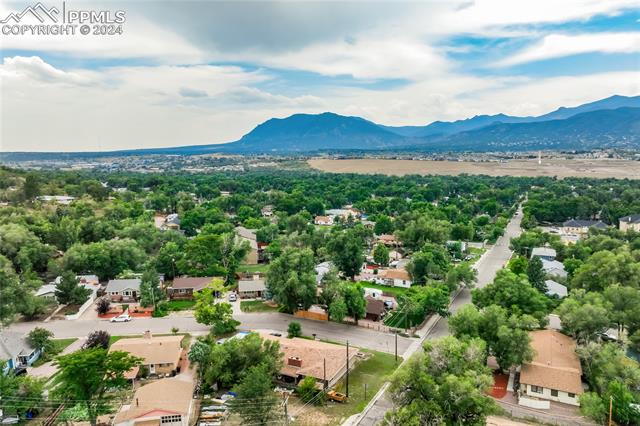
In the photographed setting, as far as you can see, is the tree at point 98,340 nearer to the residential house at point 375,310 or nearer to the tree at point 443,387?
the tree at point 443,387

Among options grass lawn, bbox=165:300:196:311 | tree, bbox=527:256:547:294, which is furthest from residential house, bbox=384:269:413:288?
grass lawn, bbox=165:300:196:311

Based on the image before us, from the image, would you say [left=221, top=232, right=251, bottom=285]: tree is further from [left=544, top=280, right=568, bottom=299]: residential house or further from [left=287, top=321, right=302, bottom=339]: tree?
[left=544, top=280, right=568, bottom=299]: residential house

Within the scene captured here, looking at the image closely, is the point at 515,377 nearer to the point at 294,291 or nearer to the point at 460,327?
the point at 460,327

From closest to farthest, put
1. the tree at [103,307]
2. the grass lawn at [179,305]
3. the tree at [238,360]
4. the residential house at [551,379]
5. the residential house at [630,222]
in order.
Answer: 1. the residential house at [551,379]
2. the tree at [238,360]
3. the tree at [103,307]
4. the grass lawn at [179,305]
5. the residential house at [630,222]

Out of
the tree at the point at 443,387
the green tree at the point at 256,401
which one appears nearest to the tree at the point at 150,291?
the green tree at the point at 256,401

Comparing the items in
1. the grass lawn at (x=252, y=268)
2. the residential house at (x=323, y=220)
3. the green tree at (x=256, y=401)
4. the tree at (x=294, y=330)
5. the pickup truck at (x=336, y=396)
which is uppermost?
the residential house at (x=323, y=220)

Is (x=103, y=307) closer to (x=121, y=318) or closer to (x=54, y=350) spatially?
(x=121, y=318)

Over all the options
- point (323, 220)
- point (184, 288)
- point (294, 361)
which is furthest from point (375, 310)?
point (323, 220)

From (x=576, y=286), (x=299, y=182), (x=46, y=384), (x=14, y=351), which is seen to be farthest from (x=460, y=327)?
(x=299, y=182)
